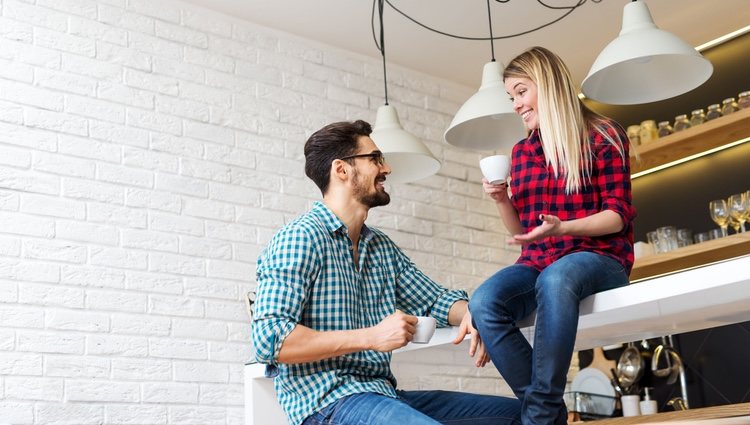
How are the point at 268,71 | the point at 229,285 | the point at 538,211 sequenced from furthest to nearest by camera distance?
the point at 268,71
the point at 229,285
the point at 538,211

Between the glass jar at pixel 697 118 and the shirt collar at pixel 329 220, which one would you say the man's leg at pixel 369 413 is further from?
the glass jar at pixel 697 118

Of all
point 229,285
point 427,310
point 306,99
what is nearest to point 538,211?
point 427,310

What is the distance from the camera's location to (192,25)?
3848 millimetres

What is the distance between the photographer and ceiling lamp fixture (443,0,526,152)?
2.76 meters

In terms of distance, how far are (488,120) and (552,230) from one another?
3.30 feet

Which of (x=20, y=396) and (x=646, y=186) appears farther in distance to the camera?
(x=646, y=186)

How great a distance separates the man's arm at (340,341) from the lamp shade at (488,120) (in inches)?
40.3

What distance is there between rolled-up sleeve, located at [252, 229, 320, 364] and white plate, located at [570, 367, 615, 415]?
2627mm

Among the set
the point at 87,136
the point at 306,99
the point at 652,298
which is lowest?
the point at 652,298

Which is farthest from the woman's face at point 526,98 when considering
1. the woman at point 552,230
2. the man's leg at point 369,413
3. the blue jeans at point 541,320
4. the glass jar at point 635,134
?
the glass jar at point 635,134

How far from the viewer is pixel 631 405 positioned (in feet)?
13.6

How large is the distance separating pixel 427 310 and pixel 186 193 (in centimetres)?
159

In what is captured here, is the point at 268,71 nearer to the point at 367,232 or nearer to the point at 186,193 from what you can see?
the point at 186,193

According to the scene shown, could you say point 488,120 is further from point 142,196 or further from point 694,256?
point 694,256
